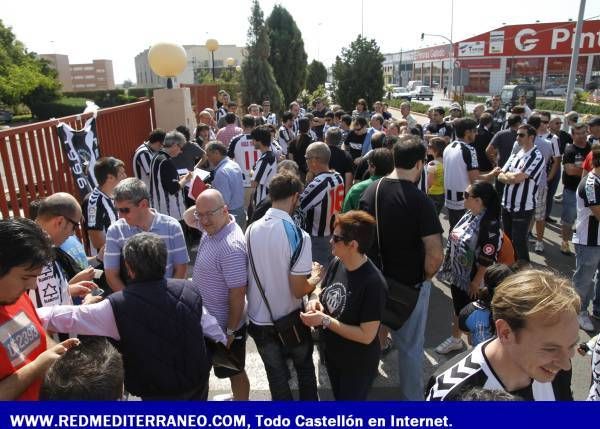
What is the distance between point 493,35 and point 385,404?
5711 cm

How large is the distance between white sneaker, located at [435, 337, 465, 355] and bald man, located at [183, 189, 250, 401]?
2.13 metres

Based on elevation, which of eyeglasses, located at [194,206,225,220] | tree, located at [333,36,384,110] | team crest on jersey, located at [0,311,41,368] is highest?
tree, located at [333,36,384,110]

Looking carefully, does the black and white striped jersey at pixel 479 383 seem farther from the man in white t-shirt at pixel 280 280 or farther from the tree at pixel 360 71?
the tree at pixel 360 71

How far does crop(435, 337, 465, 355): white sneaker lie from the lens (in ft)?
13.8

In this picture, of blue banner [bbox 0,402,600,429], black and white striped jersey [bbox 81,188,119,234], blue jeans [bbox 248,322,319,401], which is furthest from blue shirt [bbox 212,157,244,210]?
blue banner [bbox 0,402,600,429]

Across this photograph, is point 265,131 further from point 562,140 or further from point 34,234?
point 562,140

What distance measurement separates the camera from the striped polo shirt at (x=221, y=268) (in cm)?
293

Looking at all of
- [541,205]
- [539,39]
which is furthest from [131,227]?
[539,39]

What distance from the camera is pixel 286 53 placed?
90.7 ft

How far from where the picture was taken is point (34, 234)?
78.4 inches

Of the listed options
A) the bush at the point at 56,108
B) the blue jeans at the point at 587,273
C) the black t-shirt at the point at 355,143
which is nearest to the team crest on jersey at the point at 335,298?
the blue jeans at the point at 587,273

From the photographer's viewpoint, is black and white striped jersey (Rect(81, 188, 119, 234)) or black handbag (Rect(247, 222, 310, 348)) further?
black and white striped jersey (Rect(81, 188, 119, 234))

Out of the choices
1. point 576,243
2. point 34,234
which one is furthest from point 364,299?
point 576,243

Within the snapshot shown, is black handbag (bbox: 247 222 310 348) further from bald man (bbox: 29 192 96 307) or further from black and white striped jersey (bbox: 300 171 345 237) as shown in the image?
black and white striped jersey (bbox: 300 171 345 237)
